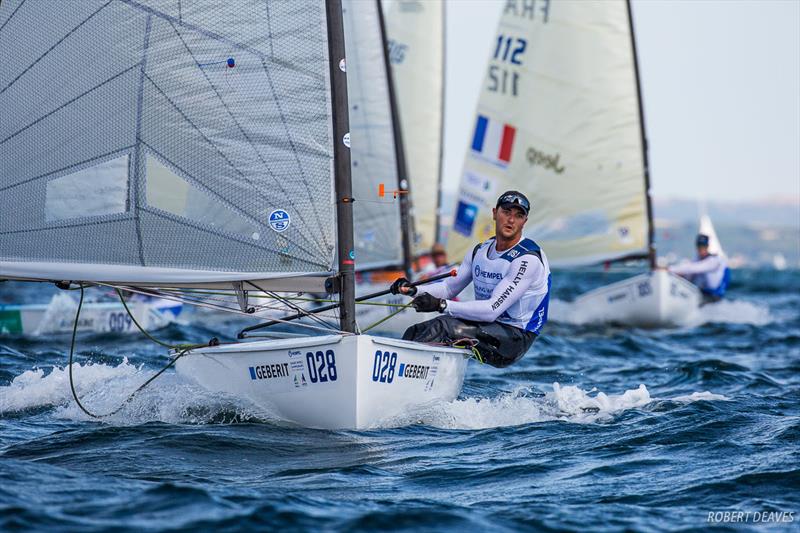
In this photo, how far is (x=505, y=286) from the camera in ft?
25.1

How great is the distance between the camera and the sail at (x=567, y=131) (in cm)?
1816

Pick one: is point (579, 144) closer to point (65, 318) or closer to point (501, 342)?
point (65, 318)

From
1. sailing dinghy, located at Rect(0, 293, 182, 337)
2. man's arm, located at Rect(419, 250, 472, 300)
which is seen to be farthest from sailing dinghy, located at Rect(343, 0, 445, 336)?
man's arm, located at Rect(419, 250, 472, 300)

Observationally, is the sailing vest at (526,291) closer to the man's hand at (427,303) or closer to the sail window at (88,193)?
the man's hand at (427,303)

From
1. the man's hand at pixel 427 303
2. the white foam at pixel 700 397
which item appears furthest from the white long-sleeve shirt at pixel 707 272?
the man's hand at pixel 427 303

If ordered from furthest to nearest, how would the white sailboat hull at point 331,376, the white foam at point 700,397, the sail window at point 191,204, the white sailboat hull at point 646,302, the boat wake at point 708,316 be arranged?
the boat wake at point 708,316 → the white sailboat hull at point 646,302 → the white foam at point 700,397 → the sail window at point 191,204 → the white sailboat hull at point 331,376

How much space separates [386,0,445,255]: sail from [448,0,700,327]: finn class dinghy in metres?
2.53

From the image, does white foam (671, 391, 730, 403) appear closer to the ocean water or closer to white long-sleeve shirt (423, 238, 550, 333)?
the ocean water

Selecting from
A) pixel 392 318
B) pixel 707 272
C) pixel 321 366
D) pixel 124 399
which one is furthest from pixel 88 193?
pixel 707 272

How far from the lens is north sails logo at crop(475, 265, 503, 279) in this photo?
25.6ft

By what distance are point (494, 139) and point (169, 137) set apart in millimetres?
12354

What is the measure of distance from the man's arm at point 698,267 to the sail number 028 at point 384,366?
12.2 metres

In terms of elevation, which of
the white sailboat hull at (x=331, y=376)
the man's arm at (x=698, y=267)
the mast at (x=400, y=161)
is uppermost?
the mast at (x=400, y=161)

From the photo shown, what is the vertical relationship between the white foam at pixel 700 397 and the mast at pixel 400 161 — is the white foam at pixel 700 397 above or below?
below
